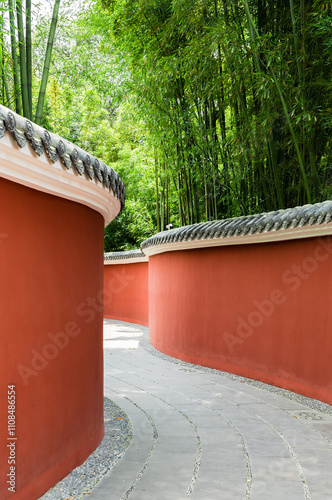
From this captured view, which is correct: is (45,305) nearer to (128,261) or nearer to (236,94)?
(236,94)

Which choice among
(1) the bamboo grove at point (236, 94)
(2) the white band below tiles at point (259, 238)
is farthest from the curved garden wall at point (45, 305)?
(1) the bamboo grove at point (236, 94)

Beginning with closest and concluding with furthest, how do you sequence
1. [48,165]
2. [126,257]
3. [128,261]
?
[48,165]
[126,257]
[128,261]

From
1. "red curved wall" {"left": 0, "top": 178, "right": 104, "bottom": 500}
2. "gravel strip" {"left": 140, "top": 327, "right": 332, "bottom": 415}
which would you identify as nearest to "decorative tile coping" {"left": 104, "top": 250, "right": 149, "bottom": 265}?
"gravel strip" {"left": 140, "top": 327, "right": 332, "bottom": 415}

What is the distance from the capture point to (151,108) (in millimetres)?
8578

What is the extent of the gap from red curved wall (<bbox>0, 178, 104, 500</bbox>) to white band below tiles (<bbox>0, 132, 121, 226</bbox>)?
8 centimetres

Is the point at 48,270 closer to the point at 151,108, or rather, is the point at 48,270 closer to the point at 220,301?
the point at 220,301

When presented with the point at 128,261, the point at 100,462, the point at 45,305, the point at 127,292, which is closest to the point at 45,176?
the point at 45,305

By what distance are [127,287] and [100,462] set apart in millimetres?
10891

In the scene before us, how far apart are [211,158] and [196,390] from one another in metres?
3.15

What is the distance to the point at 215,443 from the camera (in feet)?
13.8

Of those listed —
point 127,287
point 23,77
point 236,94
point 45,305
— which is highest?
point 236,94

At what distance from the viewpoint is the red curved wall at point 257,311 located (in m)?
5.69

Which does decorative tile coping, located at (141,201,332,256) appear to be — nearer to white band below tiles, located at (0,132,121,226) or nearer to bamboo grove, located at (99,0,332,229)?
bamboo grove, located at (99,0,332,229)

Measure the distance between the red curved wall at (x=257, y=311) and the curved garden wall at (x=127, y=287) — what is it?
14.6 ft
